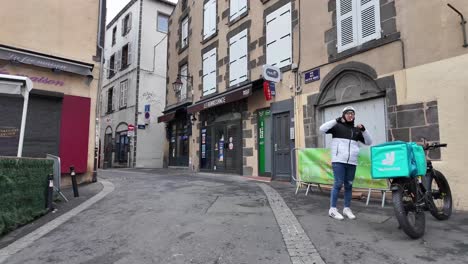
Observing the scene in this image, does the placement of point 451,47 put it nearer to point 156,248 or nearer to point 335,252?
point 335,252

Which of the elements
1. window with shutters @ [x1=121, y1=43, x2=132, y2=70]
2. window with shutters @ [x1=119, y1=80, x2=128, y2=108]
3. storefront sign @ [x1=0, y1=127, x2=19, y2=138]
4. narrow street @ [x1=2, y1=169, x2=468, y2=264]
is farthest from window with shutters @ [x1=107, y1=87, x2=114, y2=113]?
narrow street @ [x1=2, y1=169, x2=468, y2=264]

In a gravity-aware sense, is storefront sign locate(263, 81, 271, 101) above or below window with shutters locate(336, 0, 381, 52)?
below

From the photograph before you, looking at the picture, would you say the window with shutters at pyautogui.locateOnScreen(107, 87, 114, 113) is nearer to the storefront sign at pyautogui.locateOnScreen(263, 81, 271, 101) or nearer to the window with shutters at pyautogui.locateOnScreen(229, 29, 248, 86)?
the window with shutters at pyautogui.locateOnScreen(229, 29, 248, 86)

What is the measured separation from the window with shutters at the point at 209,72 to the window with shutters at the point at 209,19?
2.90 ft

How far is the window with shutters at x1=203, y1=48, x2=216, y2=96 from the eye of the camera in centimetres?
1443

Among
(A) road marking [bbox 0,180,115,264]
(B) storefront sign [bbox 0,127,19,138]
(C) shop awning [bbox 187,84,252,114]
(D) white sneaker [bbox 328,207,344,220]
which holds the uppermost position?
(C) shop awning [bbox 187,84,252,114]

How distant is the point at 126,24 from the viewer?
24.5 metres

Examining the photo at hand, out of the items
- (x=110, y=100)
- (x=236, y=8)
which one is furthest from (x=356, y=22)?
(x=110, y=100)

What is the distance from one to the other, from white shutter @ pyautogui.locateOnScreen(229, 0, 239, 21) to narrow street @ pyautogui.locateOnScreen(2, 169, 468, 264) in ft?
28.0

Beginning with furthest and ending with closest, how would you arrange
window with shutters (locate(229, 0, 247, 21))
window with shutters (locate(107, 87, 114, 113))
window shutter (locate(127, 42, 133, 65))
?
1. window with shutters (locate(107, 87, 114, 113))
2. window shutter (locate(127, 42, 133, 65))
3. window with shutters (locate(229, 0, 247, 21))

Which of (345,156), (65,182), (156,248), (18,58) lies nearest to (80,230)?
(156,248)

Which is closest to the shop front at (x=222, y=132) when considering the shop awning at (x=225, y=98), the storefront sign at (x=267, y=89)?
the shop awning at (x=225, y=98)

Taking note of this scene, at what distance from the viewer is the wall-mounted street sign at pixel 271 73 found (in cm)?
1009

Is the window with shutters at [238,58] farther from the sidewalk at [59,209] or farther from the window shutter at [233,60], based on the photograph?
the sidewalk at [59,209]
